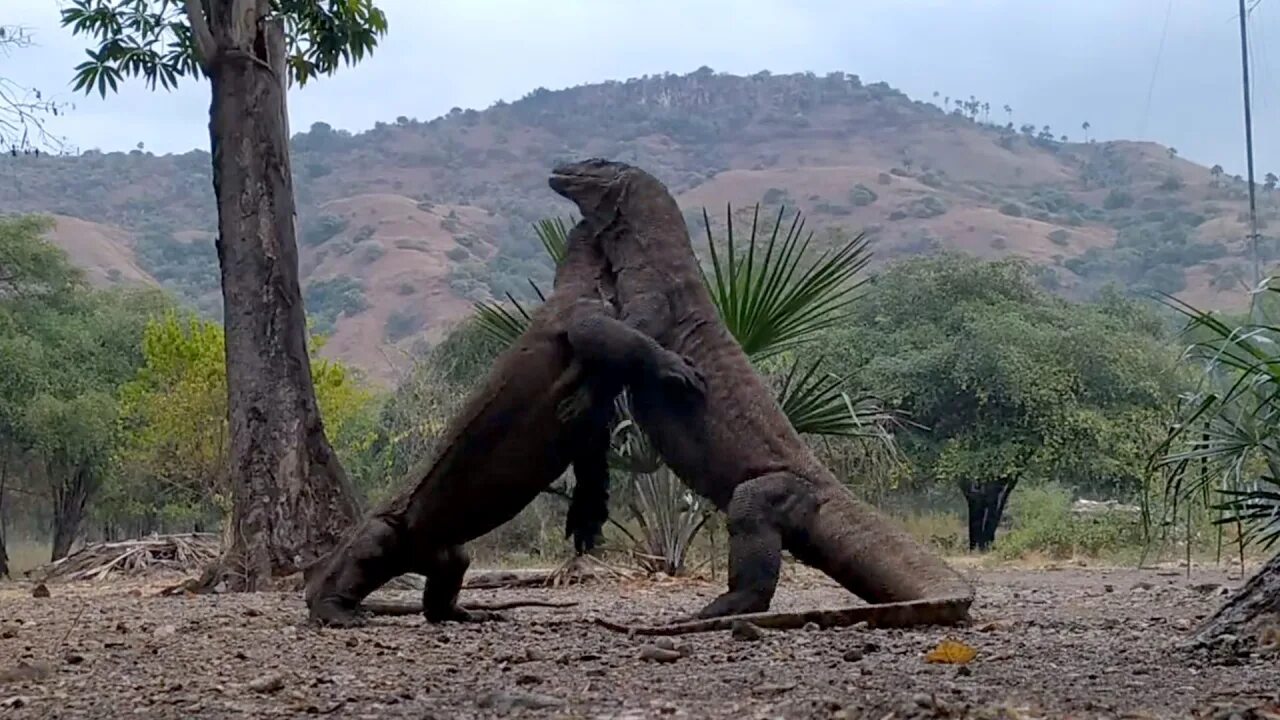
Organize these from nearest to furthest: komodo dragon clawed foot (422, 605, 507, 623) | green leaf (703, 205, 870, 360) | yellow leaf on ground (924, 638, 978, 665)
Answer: yellow leaf on ground (924, 638, 978, 665), komodo dragon clawed foot (422, 605, 507, 623), green leaf (703, 205, 870, 360)

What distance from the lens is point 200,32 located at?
9.41 m

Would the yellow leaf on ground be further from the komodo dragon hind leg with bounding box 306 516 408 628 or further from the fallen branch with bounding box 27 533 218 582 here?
the fallen branch with bounding box 27 533 218 582

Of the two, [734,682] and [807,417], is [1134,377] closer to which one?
[807,417]

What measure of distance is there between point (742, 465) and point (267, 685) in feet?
7.20

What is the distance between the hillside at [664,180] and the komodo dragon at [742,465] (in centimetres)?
2802

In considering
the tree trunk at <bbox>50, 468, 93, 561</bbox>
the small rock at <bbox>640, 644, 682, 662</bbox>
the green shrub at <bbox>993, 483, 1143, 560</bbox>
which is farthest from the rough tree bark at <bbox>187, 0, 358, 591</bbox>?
the tree trunk at <bbox>50, 468, 93, 561</bbox>

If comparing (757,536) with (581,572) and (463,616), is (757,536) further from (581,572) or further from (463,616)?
(581,572)

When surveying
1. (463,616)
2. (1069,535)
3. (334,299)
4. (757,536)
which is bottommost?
(1069,535)

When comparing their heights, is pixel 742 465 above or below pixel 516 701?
above

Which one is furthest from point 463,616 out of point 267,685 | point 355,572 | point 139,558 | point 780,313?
point 139,558

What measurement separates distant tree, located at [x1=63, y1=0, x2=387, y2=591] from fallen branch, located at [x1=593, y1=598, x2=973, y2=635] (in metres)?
4.61

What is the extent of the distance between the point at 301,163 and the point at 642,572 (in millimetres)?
60489

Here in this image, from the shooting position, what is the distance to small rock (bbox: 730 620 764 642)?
470 cm

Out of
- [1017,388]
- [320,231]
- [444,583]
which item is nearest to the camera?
[444,583]
